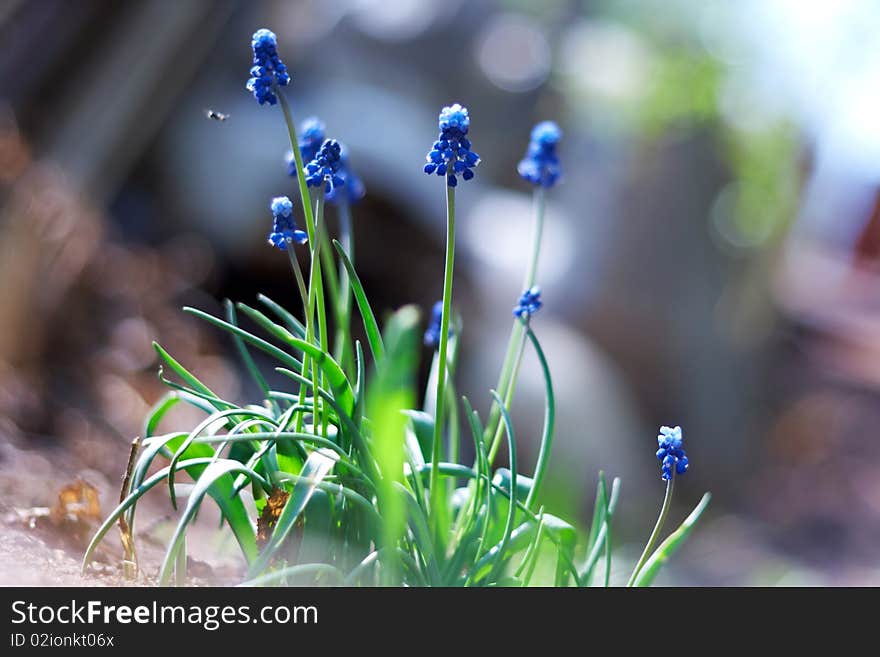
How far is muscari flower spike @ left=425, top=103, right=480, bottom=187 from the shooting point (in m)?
0.71

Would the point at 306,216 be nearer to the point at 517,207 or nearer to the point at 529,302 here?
the point at 529,302

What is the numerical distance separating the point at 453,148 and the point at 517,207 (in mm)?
3319

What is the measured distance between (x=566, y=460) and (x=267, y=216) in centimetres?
159

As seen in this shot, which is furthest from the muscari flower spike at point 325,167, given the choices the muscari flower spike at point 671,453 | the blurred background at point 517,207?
the blurred background at point 517,207

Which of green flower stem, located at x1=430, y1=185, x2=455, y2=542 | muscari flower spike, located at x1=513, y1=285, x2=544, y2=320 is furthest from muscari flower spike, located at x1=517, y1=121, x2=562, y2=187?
green flower stem, located at x1=430, y1=185, x2=455, y2=542

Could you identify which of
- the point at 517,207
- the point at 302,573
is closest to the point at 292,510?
the point at 302,573

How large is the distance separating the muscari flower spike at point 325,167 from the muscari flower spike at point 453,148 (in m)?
0.09

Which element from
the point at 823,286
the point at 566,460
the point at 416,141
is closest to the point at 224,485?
the point at 566,460

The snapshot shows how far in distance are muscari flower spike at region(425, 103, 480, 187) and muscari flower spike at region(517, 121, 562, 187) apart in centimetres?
31

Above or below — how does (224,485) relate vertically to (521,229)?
below

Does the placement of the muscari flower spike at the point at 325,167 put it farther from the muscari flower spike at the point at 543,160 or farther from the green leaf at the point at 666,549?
the green leaf at the point at 666,549

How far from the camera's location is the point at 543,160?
3.36ft

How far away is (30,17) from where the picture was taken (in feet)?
10.0

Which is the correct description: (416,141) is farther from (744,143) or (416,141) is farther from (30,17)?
(744,143)
